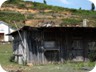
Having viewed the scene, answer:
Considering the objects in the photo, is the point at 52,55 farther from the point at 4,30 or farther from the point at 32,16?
the point at 32,16

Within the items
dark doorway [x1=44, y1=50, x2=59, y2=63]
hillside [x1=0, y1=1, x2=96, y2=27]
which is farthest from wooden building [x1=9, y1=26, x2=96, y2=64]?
hillside [x1=0, y1=1, x2=96, y2=27]

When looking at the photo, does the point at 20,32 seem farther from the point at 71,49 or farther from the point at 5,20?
the point at 5,20

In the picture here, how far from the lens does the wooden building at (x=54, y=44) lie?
15172 millimetres

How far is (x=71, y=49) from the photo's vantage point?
1585 cm

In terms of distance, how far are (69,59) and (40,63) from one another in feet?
4.22

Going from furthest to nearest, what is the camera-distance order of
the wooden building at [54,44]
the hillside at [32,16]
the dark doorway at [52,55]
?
the hillside at [32,16] < the dark doorway at [52,55] < the wooden building at [54,44]

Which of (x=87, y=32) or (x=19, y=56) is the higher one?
(x=87, y=32)

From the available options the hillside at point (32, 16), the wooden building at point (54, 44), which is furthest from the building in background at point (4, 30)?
the wooden building at point (54, 44)

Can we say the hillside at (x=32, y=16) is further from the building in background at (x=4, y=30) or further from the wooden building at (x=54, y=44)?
the wooden building at (x=54, y=44)

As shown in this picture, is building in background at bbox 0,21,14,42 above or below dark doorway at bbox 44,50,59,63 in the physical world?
below

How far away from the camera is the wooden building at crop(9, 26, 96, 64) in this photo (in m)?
15.2

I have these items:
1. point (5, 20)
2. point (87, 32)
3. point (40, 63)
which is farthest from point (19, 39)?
point (5, 20)

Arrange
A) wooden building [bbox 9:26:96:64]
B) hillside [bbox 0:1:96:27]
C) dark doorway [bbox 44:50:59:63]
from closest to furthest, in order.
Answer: wooden building [bbox 9:26:96:64], dark doorway [bbox 44:50:59:63], hillside [bbox 0:1:96:27]

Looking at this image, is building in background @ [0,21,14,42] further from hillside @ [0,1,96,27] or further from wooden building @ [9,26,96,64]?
wooden building @ [9,26,96,64]
